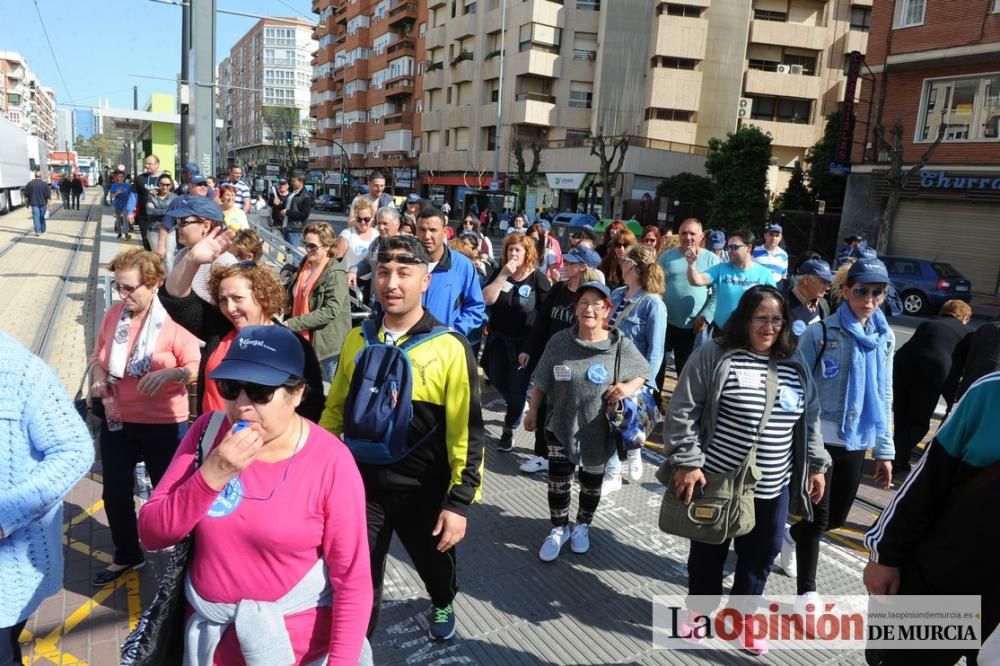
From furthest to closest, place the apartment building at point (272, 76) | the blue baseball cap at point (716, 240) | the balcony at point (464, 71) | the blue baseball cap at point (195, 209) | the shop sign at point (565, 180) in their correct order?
the apartment building at point (272, 76) < the balcony at point (464, 71) < the shop sign at point (565, 180) < the blue baseball cap at point (716, 240) < the blue baseball cap at point (195, 209)

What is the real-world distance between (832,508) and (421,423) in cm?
236

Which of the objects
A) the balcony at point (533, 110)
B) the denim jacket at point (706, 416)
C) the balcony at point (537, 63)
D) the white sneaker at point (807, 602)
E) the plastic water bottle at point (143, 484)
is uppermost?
the balcony at point (537, 63)

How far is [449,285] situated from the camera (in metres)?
4.83

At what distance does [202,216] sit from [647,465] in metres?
3.91

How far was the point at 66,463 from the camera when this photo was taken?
222 cm

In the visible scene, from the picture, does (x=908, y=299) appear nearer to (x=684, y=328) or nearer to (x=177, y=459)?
(x=684, y=328)

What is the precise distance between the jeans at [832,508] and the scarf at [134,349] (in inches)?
139

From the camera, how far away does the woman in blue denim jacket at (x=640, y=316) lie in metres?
4.92

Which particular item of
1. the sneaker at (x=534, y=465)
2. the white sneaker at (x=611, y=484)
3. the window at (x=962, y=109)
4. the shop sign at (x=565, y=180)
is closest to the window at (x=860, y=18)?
the shop sign at (x=565, y=180)

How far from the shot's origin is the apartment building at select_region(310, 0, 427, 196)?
58281 millimetres

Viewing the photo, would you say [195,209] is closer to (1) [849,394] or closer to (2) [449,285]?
(2) [449,285]

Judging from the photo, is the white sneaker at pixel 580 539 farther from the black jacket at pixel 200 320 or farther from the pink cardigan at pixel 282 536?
the pink cardigan at pixel 282 536

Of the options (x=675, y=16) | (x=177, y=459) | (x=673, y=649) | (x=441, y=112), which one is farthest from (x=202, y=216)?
(x=441, y=112)

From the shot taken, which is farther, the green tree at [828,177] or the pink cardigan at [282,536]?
the green tree at [828,177]
